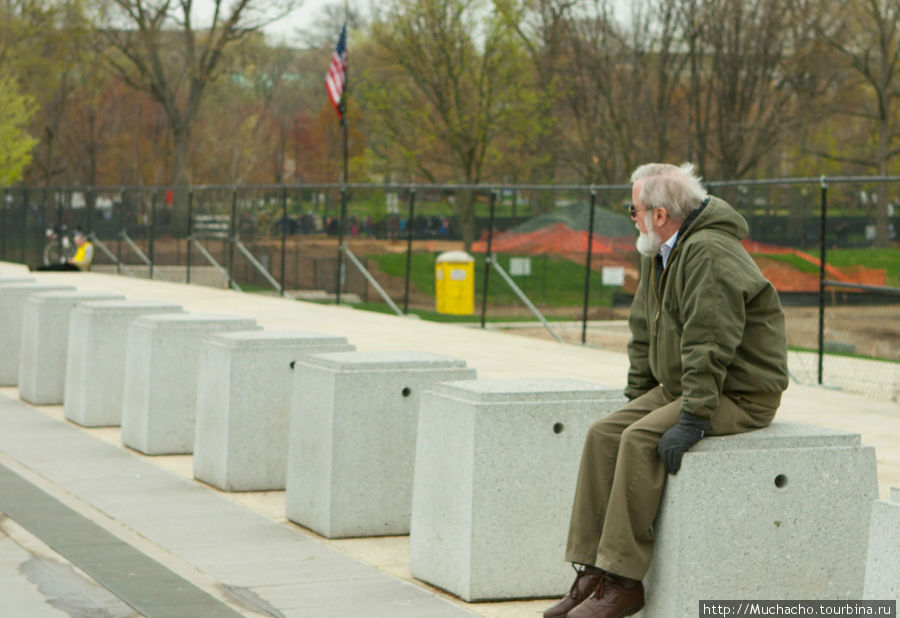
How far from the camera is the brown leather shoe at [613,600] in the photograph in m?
4.95

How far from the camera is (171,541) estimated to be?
22.9ft

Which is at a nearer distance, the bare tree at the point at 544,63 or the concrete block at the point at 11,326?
the concrete block at the point at 11,326

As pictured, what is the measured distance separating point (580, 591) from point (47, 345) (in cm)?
782

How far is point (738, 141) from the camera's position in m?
36.8

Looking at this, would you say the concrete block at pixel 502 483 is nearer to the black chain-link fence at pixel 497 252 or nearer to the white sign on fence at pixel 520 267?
the black chain-link fence at pixel 497 252

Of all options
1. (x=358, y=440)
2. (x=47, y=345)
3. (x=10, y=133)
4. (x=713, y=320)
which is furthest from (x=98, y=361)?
(x=10, y=133)

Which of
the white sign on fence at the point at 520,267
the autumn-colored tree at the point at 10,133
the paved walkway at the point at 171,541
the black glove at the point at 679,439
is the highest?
the autumn-colored tree at the point at 10,133

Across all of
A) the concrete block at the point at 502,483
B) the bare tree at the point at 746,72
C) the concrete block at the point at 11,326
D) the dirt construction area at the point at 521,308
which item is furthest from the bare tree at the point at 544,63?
the concrete block at the point at 502,483

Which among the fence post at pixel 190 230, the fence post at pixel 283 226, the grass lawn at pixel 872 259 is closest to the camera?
the grass lawn at pixel 872 259

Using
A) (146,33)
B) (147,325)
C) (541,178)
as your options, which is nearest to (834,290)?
(147,325)

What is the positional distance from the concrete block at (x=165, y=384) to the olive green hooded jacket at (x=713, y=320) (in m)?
4.99

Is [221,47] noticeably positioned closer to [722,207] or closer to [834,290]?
[834,290]

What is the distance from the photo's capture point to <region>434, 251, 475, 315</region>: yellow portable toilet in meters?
23.6

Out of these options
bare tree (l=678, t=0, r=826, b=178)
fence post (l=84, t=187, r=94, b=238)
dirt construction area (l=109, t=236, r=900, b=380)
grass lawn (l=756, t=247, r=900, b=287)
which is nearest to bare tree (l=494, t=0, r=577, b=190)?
bare tree (l=678, t=0, r=826, b=178)
